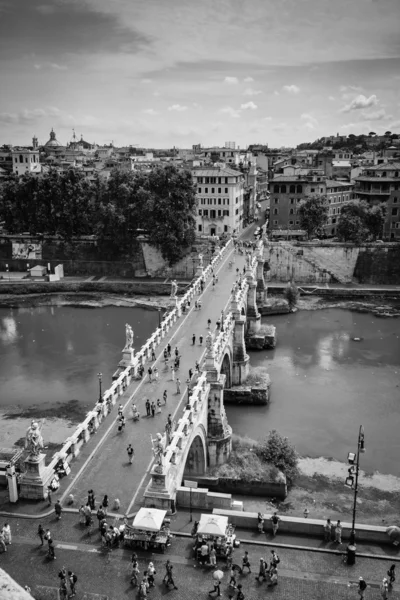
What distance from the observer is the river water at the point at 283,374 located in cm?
3819

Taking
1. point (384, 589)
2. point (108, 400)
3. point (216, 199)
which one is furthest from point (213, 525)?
point (216, 199)

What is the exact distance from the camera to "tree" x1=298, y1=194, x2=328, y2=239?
76.8 meters

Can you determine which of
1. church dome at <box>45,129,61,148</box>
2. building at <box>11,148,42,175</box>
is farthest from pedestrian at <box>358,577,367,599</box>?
church dome at <box>45,129,61,148</box>

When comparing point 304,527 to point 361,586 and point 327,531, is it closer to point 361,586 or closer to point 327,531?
point 327,531

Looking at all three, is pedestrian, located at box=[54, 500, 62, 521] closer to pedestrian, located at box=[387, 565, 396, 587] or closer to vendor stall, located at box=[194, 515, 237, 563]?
vendor stall, located at box=[194, 515, 237, 563]

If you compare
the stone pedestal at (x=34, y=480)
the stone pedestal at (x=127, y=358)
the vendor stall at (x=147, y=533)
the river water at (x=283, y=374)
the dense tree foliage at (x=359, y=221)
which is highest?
the dense tree foliage at (x=359, y=221)

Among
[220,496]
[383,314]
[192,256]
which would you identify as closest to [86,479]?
[220,496]

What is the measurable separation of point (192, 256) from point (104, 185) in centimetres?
1457

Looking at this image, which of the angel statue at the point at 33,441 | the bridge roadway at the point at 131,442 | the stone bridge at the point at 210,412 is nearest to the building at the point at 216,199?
the stone bridge at the point at 210,412

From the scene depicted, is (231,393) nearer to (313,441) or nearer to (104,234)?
(313,441)

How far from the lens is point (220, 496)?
24.5 m

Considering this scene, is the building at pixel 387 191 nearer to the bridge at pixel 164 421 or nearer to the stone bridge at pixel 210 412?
the stone bridge at pixel 210 412

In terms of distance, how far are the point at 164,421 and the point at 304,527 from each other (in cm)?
925

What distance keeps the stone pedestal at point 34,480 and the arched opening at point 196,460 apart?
10.1 metres
